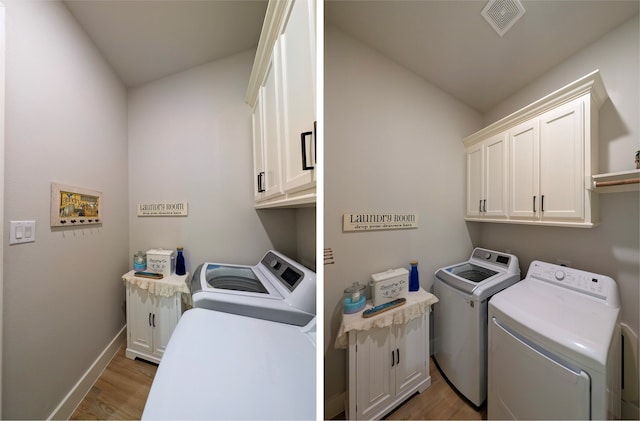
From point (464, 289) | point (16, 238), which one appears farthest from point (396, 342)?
point (16, 238)

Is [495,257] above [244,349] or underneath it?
above

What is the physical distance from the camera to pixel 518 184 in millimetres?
505

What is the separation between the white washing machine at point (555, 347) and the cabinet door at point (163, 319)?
0.98 meters

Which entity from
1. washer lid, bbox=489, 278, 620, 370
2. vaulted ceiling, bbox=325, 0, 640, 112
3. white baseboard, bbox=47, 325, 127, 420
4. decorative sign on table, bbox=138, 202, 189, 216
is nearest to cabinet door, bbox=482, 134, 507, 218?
vaulted ceiling, bbox=325, 0, 640, 112

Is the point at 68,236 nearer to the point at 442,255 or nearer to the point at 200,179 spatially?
the point at 200,179

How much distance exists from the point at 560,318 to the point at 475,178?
473mm

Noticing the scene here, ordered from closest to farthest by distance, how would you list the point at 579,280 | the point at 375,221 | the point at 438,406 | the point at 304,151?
the point at 304,151, the point at 579,280, the point at 375,221, the point at 438,406

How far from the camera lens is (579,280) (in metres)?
0.48

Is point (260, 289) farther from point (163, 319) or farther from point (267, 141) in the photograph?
point (267, 141)

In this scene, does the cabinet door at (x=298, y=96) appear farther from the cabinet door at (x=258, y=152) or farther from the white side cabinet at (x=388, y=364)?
the white side cabinet at (x=388, y=364)

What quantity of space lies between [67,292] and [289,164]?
2.04 feet

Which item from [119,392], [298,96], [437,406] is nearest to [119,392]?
[119,392]

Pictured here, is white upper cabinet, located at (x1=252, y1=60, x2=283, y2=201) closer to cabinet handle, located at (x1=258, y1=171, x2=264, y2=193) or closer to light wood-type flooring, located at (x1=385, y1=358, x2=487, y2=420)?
cabinet handle, located at (x1=258, y1=171, x2=264, y2=193)

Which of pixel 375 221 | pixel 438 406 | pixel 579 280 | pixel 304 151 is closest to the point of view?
pixel 304 151
